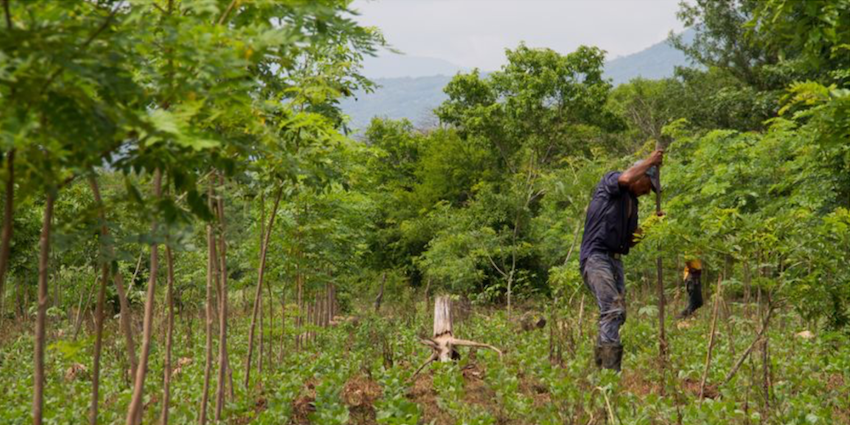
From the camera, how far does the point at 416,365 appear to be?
8383 millimetres

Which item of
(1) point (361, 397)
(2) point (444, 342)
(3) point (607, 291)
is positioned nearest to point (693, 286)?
(2) point (444, 342)

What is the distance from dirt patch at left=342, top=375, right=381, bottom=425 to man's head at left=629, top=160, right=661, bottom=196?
3.01m

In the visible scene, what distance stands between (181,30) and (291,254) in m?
6.90

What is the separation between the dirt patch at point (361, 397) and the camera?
19.4 feet

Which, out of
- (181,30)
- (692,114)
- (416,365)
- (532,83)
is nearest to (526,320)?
(416,365)

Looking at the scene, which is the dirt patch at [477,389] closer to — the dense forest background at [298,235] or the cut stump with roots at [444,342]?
the dense forest background at [298,235]

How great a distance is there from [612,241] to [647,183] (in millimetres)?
612

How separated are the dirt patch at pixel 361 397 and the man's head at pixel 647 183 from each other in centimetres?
301

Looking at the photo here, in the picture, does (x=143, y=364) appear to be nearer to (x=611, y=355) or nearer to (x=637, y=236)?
(x=611, y=355)

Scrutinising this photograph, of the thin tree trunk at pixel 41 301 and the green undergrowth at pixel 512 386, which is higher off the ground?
the thin tree trunk at pixel 41 301

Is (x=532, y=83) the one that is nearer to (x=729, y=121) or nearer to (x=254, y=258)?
(x=729, y=121)

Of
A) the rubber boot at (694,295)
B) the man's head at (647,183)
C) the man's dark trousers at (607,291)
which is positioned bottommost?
the rubber boot at (694,295)

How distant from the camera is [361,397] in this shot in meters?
6.59

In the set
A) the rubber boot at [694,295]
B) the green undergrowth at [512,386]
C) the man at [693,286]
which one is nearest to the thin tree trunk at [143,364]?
the green undergrowth at [512,386]
